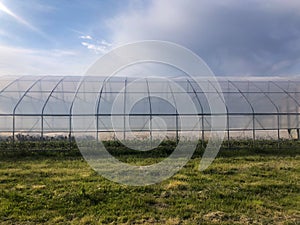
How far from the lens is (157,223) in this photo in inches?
328

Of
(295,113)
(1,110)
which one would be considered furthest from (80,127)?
(295,113)

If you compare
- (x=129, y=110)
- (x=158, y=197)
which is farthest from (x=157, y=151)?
(x=158, y=197)

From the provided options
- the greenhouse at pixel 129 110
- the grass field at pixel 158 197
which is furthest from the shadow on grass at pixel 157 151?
the grass field at pixel 158 197

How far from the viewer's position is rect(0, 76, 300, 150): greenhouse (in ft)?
76.1

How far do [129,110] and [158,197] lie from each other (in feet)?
43.7

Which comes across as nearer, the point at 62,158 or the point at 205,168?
the point at 205,168

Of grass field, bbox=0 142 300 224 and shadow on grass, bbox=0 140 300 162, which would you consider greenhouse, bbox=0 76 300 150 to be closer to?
shadow on grass, bbox=0 140 300 162

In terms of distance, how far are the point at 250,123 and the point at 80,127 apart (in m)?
11.4

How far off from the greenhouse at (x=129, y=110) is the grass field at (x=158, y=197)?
724cm

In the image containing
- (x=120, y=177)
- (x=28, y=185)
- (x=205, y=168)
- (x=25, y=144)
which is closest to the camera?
(x=28, y=185)

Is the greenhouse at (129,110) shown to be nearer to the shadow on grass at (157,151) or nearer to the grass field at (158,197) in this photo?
the shadow on grass at (157,151)

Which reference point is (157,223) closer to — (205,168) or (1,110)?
(205,168)

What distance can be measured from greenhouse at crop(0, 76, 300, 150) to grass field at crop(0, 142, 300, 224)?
7.24 metres

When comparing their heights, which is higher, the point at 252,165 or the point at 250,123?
the point at 250,123
